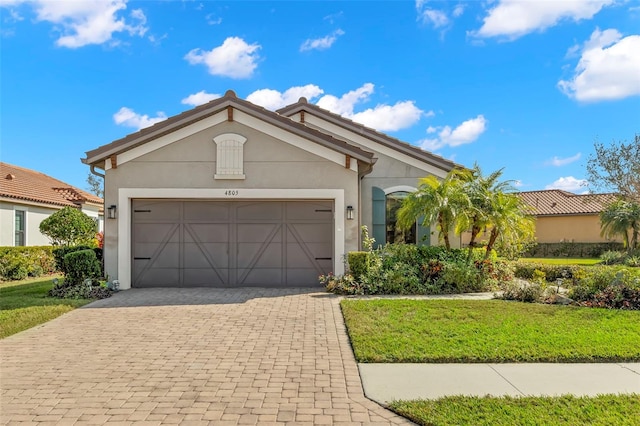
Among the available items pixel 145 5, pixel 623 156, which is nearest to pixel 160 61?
pixel 145 5

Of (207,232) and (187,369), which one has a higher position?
(207,232)

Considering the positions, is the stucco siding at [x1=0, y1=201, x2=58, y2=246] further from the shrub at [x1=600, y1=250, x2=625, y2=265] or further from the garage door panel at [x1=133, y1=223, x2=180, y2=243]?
the shrub at [x1=600, y1=250, x2=625, y2=265]

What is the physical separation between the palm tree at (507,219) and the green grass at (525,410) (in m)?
7.98

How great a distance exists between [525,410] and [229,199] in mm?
9710

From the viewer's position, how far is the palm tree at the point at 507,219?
1234cm

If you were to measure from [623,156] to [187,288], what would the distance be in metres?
23.0

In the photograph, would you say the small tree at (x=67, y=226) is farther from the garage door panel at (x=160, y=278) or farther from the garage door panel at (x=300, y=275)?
the garage door panel at (x=300, y=275)

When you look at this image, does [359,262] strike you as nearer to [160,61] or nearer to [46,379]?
[46,379]

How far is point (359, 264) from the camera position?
11.5 meters

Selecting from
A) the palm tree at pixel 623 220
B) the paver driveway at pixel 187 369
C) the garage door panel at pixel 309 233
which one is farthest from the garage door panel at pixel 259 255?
the palm tree at pixel 623 220

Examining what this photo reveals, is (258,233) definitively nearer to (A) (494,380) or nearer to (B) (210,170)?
(B) (210,170)

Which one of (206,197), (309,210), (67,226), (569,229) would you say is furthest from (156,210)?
(569,229)

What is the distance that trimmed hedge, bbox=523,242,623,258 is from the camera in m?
28.8

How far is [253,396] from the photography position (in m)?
4.78
